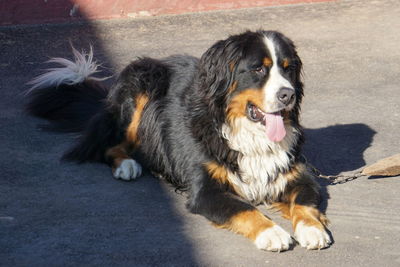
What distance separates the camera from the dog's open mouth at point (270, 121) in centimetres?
518

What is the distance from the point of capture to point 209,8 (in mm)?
9977

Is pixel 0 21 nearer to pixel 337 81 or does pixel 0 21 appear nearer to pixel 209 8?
pixel 209 8

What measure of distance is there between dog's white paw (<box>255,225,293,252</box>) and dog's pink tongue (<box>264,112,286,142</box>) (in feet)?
2.46

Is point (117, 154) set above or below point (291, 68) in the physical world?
below

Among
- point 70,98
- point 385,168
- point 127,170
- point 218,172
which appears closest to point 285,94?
point 218,172

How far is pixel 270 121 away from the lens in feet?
17.0

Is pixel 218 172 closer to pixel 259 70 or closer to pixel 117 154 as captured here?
pixel 259 70

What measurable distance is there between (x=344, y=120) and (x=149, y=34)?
9.78 feet

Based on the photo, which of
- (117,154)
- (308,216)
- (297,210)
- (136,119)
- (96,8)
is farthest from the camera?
(96,8)

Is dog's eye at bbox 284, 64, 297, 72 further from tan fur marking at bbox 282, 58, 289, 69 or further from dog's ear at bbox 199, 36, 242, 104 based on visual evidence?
dog's ear at bbox 199, 36, 242, 104

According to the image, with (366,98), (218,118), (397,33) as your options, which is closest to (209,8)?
(397,33)

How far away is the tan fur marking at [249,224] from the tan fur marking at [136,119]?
4.94 ft

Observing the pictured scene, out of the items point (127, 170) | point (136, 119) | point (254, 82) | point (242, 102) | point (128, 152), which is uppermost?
point (254, 82)

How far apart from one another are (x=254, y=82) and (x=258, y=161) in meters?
0.56
